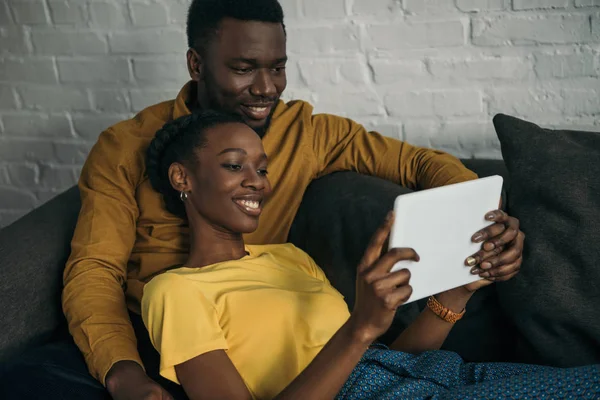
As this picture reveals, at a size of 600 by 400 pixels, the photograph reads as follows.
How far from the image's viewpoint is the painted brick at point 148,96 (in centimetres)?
207

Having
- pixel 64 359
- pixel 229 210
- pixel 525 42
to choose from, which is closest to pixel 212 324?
pixel 229 210

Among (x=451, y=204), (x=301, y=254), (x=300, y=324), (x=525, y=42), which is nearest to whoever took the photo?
(x=451, y=204)

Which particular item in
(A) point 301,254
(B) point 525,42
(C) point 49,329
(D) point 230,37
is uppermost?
(D) point 230,37

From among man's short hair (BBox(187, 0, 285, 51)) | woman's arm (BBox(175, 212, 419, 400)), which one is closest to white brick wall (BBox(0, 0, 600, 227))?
man's short hair (BBox(187, 0, 285, 51))

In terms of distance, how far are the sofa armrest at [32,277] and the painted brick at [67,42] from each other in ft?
2.24

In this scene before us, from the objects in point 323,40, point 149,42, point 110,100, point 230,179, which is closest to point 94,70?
point 110,100

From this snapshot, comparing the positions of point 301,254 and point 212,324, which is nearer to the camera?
point 212,324

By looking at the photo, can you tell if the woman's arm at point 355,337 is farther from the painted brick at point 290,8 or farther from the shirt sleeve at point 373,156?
the painted brick at point 290,8

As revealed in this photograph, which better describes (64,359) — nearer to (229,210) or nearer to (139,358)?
(139,358)

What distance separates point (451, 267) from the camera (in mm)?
1114

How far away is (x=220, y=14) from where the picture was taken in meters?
1.50

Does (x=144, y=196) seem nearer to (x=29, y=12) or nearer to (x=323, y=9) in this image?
(x=323, y=9)

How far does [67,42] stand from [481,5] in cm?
122

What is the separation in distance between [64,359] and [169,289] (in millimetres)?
322
